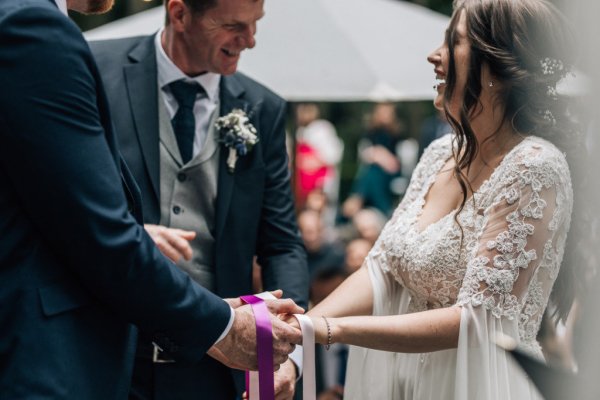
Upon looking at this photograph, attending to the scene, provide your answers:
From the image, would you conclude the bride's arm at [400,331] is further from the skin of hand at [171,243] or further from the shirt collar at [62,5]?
the shirt collar at [62,5]

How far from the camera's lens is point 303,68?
5.35 meters

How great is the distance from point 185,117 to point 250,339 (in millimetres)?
1130

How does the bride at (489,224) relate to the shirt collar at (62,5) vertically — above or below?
below

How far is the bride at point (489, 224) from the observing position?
2.88m

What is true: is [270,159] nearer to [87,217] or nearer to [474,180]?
[474,180]

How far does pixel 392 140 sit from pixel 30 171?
10.9 m

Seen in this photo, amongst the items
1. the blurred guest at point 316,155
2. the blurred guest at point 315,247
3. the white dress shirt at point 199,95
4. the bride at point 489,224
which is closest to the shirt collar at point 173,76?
the white dress shirt at point 199,95

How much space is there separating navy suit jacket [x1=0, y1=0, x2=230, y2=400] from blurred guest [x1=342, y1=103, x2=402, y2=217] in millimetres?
9089

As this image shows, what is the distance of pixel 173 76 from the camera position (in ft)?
12.0

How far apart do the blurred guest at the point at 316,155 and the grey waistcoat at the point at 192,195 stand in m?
7.77

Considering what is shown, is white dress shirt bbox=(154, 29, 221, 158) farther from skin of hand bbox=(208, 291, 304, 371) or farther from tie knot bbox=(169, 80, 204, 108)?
skin of hand bbox=(208, 291, 304, 371)

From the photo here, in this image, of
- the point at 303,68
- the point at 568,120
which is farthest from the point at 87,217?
the point at 303,68

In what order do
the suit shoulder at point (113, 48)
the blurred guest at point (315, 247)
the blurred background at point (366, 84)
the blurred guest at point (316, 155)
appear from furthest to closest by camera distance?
the blurred guest at point (316, 155) → the blurred guest at point (315, 247) → the suit shoulder at point (113, 48) → the blurred background at point (366, 84)

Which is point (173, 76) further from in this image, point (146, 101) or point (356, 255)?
point (356, 255)
